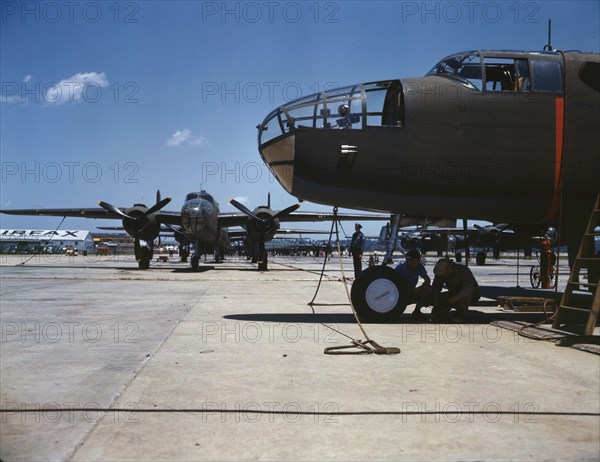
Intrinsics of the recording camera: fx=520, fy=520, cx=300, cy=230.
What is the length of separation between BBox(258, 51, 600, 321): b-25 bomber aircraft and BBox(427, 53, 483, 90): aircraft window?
15 mm

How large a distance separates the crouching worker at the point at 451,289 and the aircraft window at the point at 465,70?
276 cm

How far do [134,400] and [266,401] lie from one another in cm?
98

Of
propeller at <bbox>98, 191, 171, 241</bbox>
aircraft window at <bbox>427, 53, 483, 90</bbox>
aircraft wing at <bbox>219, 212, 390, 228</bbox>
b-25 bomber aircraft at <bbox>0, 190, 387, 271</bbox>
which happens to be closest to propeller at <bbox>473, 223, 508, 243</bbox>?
aircraft wing at <bbox>219, 212, 390, 228</bbox>

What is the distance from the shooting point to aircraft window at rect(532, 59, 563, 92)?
767cm

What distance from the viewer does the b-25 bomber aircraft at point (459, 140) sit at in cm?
764

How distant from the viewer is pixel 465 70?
7.85 metres

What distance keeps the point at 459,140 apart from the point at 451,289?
247 centimetres

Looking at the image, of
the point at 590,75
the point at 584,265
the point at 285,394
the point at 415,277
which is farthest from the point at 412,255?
the point at 285,394

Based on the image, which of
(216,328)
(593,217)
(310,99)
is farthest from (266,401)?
(593,217)

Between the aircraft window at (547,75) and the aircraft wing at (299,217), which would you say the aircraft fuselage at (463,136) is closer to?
the aircraft window at (547,75)

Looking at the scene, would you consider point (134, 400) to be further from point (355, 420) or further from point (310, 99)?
point (310, 99)

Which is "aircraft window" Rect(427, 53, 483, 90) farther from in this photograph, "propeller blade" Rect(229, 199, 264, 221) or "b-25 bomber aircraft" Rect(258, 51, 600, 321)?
"propeller blade" Rect(229, 199, 264, 221)

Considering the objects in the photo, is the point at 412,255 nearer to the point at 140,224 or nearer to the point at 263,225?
the point at 263,225

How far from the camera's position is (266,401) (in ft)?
12.8
